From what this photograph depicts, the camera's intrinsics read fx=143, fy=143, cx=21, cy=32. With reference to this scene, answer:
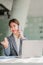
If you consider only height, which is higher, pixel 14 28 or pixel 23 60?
pixel 14 28

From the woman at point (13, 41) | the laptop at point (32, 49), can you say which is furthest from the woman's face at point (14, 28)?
the laptop at point (32, 49)

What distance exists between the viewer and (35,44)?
113cm

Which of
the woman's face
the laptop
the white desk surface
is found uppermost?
the woman's face

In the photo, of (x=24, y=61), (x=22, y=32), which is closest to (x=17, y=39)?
(x=22, y=32)

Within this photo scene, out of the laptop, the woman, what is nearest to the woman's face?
the woman

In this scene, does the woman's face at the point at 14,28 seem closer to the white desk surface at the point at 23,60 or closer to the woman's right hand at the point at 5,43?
the woman's right hand at the point at 5,43

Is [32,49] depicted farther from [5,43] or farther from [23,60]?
[5,43]

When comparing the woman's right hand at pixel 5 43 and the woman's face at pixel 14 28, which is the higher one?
the woman's face at pixel 14 28

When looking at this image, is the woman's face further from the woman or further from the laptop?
the laptop

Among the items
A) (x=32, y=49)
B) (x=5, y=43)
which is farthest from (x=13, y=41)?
(x=32, y=49)

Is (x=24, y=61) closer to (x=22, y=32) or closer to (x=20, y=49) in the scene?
(x=20, y=49)

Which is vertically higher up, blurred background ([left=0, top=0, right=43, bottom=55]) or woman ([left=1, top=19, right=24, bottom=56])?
blurred background ([left=0, top=0, right=43, bottom=55])

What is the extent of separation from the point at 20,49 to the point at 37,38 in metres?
0.16

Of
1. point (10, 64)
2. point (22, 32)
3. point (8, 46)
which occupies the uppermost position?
point (22, 32)
